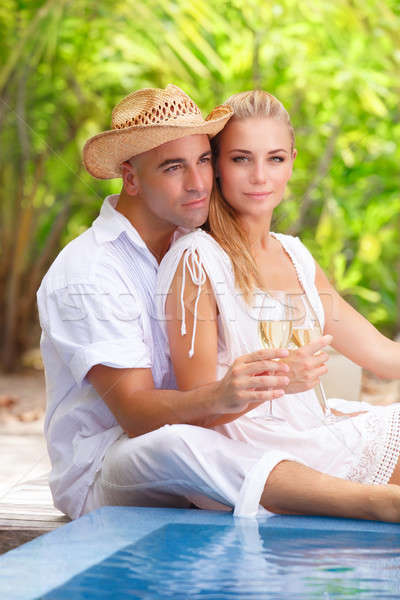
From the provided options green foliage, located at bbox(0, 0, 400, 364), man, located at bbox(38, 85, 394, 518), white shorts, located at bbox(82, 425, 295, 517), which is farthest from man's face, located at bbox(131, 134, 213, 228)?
green foliage, located at bbox(0, 0, 400, 364)

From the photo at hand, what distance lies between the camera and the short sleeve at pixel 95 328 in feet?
5.79

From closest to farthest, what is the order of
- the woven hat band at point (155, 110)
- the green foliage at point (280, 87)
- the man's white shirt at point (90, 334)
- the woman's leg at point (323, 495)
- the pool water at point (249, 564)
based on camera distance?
1. the pool water at point (249, 564)
2. the woman's leg at point (323, 495)
3. the man's white shirt at point (90, 334)
4. the woven hat band at point (155, 110)
5. the green foliage at point (280, 87)

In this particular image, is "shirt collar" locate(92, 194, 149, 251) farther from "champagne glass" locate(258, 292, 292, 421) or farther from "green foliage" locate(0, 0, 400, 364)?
"green foliage" locate(0, 0, 400, 364)

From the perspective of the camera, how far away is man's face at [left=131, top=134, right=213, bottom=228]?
73.1 inches

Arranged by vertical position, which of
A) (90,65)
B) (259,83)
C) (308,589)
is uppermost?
(90,65)

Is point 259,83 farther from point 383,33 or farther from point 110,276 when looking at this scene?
point 110,276

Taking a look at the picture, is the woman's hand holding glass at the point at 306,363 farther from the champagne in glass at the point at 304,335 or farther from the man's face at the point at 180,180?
the man's face at the point at 180,180

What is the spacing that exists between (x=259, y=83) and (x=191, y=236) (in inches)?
78.7

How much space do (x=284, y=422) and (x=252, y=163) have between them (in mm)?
526

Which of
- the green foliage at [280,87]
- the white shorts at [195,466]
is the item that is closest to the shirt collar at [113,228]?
the white shorts at [195,466]

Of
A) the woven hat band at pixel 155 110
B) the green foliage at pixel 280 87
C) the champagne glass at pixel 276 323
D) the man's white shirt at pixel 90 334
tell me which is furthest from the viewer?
the green foliage at pixel 280 87

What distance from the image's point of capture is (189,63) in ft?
12.3

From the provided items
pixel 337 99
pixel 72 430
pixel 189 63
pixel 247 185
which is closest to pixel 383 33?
pixel 337 99

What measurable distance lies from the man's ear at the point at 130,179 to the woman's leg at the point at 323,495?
2.11ft
